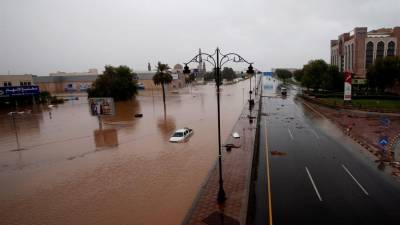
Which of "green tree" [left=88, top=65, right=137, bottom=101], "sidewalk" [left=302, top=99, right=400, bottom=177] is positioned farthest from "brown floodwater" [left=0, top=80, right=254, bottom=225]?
"green tree" [left=88, top=65, right=137, bottom=101]

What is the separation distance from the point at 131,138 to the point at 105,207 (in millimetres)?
18798

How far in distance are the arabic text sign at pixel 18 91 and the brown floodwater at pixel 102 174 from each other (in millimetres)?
33299

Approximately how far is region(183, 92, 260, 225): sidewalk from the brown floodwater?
1066 mm

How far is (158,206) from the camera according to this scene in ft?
52.9

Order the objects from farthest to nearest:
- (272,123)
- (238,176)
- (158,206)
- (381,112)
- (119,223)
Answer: (381,112), (272,123), (238,176), (158,206), (119,223)

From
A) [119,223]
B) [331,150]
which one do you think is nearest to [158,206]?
[119,223]

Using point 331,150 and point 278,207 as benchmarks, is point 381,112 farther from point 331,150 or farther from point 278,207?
point 278,207

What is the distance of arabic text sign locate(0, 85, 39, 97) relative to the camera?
68.1 m

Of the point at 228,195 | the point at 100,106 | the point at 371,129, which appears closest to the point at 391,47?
the point at 371,129

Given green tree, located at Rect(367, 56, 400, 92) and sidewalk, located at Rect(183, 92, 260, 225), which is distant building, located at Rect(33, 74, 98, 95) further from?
sidewalk, located at Rect(183, 92, 260, 225)

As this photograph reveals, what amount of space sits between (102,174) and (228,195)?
1102cm

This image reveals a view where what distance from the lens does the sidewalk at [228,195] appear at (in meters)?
13.5

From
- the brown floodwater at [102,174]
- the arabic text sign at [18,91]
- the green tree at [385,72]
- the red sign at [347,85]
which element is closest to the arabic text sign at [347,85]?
A: the red sign at [347,85]

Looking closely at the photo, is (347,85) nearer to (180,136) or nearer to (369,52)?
(180,136)
